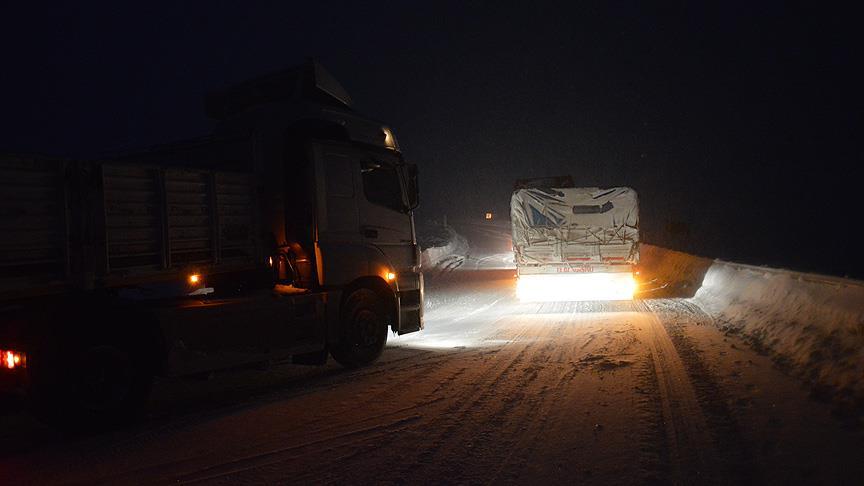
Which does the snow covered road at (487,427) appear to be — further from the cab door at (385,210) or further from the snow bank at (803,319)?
the cab door at (385,210)

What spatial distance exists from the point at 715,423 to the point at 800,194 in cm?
19469

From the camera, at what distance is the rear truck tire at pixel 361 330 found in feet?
29.0

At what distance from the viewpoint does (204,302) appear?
23.5 ft

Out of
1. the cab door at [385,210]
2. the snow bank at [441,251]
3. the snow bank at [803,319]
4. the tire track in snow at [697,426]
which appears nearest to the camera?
the tire track in snow at [697,426]

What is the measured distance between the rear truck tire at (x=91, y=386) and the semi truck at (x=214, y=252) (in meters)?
0.01

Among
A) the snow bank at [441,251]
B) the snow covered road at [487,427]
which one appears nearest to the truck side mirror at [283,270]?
the snow covered road at [487,427]

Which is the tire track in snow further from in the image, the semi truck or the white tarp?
the white tarp

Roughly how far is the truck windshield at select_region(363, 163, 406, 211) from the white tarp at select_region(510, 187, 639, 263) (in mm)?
6481

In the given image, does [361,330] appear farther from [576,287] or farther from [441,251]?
[441,251]

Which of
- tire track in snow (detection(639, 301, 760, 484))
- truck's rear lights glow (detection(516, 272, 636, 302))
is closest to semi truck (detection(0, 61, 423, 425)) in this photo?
tire track in snow (detection(639, 301, 760, 484))

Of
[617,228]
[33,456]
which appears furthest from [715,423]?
[617,228]

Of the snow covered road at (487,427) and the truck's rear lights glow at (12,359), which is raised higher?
the truck's rear lights glow at (12,359)

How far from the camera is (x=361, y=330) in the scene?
356 inches

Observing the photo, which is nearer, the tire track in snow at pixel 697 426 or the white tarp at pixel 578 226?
the tire track in snow at pixel 697 426
